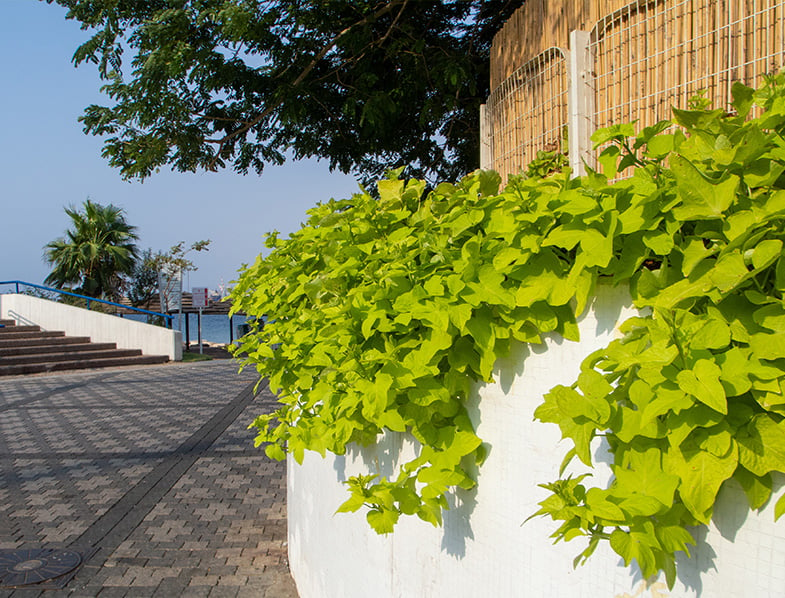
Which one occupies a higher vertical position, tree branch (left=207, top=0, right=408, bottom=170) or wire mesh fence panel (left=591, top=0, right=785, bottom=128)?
tree branch (left=207, top=0, right=408, bottom=170)

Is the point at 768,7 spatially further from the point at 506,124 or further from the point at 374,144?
the point at 374,144

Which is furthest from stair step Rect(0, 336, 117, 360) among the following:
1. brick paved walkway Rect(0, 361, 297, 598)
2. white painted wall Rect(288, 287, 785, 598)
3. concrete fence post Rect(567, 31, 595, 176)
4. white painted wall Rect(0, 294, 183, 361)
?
white painted wall Rect(288, 287, 785, 598)

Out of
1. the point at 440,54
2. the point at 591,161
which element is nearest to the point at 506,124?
the point at 591,161

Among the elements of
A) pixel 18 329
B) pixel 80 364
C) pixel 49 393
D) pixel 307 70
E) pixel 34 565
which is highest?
pixel 307 70

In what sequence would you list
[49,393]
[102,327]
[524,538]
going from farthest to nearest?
[102,327] → [49,393] → [524,538]

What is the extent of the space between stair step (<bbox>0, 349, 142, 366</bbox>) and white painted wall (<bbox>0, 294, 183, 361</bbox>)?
0.45 metres

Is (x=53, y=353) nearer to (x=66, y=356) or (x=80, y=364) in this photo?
(x=66, y=356)

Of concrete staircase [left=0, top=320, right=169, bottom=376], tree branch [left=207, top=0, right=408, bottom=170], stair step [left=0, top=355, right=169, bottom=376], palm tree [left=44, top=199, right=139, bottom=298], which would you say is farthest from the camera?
palm tree [left=44, top=199, right=139, bottom=298]

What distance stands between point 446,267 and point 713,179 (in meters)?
0.86

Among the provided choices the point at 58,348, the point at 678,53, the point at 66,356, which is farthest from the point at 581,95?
the point at 58,348

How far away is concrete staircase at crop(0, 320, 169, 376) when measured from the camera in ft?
51.6

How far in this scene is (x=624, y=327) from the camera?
135cm

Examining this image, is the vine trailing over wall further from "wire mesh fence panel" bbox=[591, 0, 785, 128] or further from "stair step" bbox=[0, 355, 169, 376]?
"stair step" bbox=[0, 355, 169, 376]

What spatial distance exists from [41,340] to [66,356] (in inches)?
62.7
